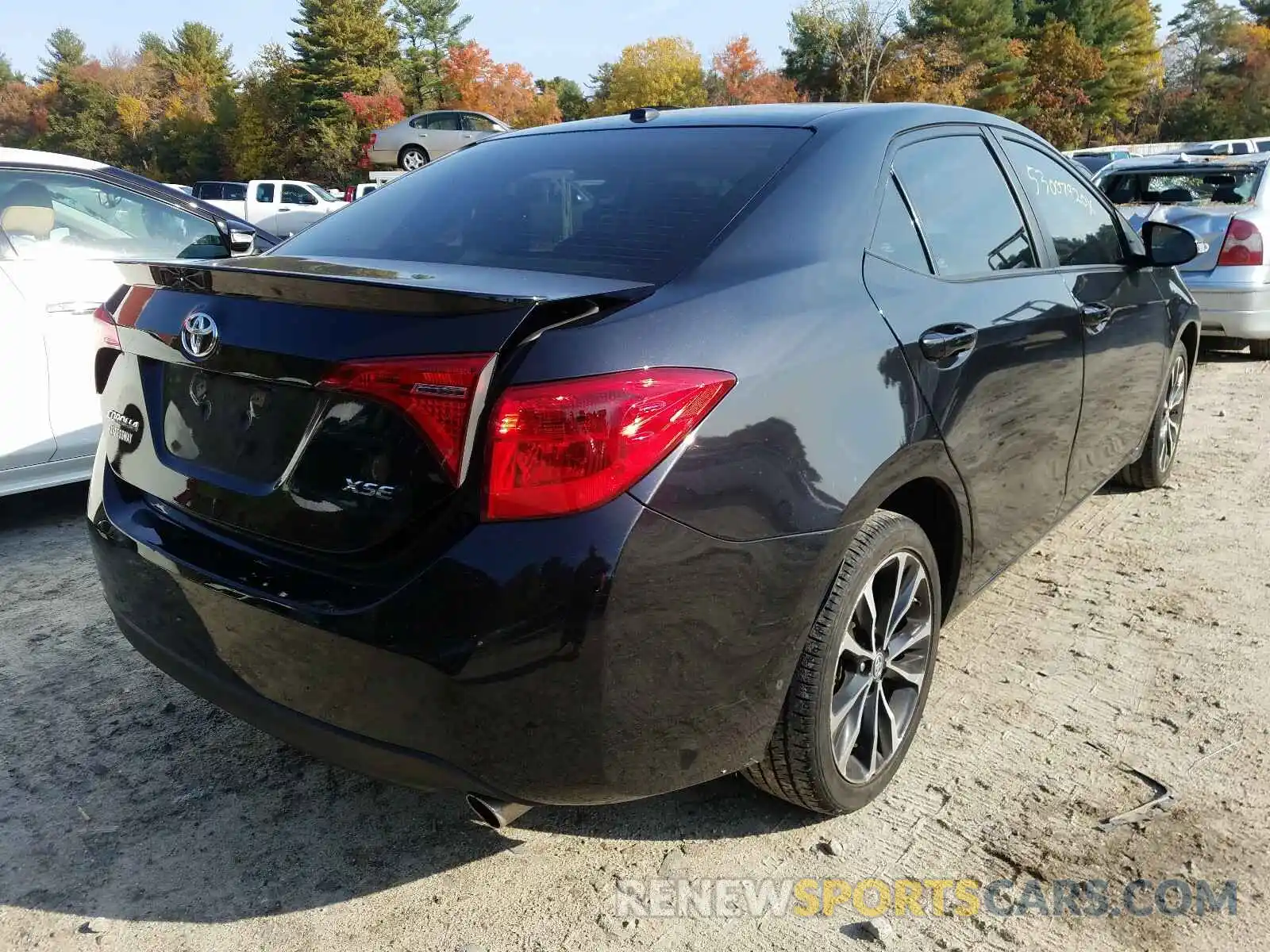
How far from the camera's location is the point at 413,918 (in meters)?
2.02

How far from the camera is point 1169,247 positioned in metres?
3.79

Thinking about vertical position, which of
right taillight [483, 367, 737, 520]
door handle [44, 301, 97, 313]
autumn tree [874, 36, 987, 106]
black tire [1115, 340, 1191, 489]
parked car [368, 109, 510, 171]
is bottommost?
black tire [1115, 340, 1191, 489]

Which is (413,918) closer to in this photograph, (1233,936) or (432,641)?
(432,641)

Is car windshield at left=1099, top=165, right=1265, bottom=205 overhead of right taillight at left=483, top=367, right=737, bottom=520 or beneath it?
overhead

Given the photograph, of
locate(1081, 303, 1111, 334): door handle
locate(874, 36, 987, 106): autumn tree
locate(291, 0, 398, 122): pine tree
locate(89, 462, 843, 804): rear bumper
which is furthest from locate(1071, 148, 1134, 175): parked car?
locate(291, 0, 398, 122): pine tree

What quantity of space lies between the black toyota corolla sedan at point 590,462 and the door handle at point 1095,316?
22.8 inches

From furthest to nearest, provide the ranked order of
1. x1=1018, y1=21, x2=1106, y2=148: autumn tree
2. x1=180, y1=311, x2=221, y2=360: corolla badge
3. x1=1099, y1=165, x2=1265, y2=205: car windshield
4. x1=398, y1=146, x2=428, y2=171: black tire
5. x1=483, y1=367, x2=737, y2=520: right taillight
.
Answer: x1=1018, y1=21, x2=1106, y2=148: autumn tree, x1=398, y1=146, x2=428, y2=171: black tire, x1=1099, y1=165, x2=1265, y2=205: car windshield, x1=180, y1=311, x2=221, y2=360: corolla badge, x1=483, y1=367, x2=737, y2=520: right taillight

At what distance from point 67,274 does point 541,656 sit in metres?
3.57

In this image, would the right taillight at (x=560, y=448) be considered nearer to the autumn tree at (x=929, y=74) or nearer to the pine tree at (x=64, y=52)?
the autumn tree at (x=929, y=74)

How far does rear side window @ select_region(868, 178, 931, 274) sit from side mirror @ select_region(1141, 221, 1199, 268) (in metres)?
1.79

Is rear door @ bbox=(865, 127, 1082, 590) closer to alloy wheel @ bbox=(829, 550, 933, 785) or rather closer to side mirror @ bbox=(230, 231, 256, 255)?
alloy wheel @ bbox=(829, 550, 933, 785)

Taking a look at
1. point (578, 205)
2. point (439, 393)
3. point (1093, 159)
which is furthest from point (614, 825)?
point (1093, 159)

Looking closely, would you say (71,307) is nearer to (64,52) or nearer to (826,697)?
(826,697)

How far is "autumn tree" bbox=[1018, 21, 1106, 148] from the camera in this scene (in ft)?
169
